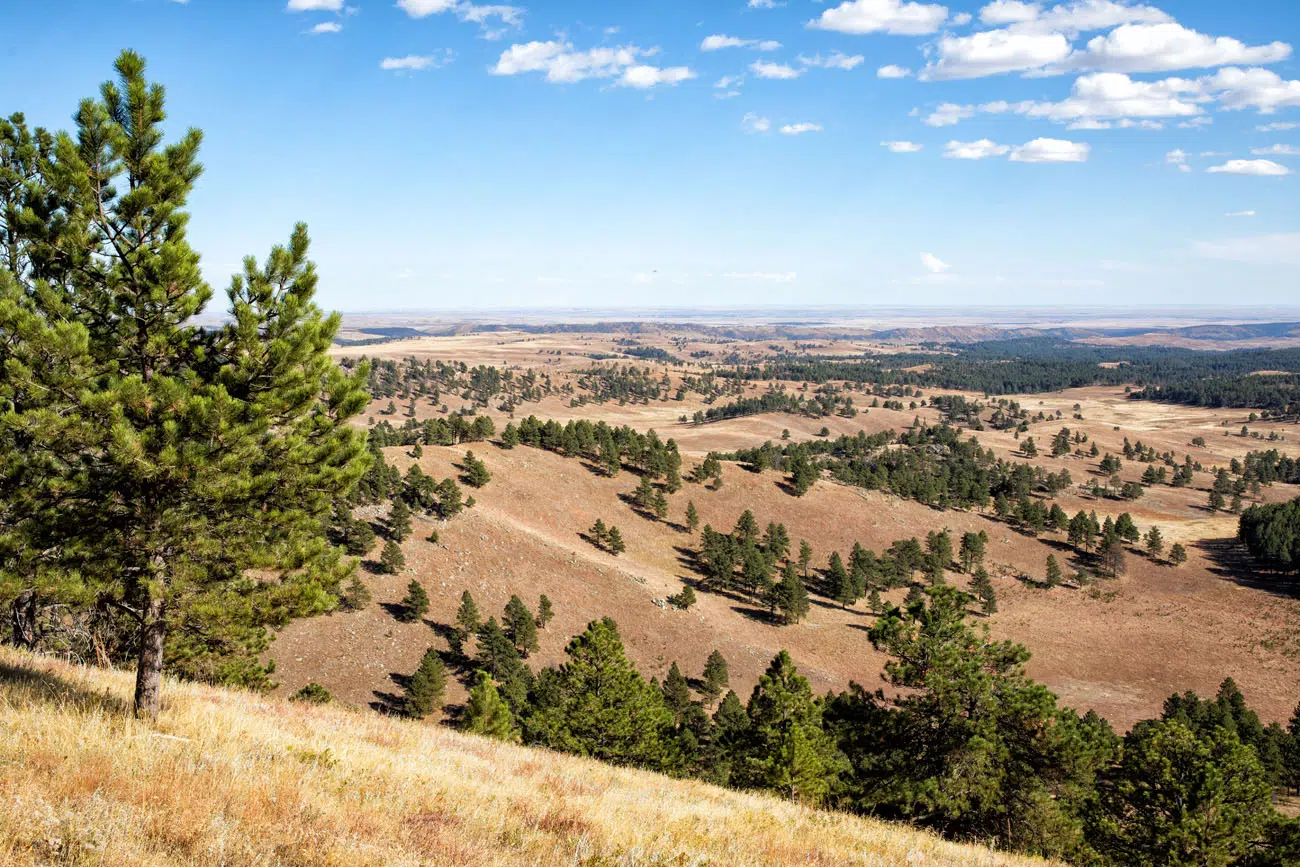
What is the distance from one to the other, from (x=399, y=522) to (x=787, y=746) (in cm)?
4447

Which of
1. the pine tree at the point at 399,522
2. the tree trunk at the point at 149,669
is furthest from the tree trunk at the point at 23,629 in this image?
the pine tree at the point at 399,522

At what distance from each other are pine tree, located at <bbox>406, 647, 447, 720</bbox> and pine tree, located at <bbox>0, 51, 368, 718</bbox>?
32972mm

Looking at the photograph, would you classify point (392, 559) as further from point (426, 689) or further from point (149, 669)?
point (149, 669)

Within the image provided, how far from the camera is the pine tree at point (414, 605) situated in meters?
52.5

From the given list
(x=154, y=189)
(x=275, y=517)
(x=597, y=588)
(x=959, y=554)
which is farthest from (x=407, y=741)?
(x=959, y=554)

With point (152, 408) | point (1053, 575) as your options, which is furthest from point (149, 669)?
point (1053, 575)

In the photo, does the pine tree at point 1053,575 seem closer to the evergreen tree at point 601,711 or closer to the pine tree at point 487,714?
the evergreen tree at point 601,711

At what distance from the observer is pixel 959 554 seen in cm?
9044

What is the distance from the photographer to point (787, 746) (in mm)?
24531

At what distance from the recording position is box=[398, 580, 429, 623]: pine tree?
52.5m

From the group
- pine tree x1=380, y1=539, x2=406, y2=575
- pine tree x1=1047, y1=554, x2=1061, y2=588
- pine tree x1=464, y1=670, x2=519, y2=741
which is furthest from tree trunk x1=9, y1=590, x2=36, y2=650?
pine tree x1=1047, y1=554, x2=1061, y2=588

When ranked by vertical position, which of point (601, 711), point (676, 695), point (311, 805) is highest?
point (311, 805)

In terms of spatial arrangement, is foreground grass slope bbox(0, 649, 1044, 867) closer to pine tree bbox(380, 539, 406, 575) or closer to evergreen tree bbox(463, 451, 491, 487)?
pine tree bbox(380, 539, 406, 575)

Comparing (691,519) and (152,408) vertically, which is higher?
(152,408)
